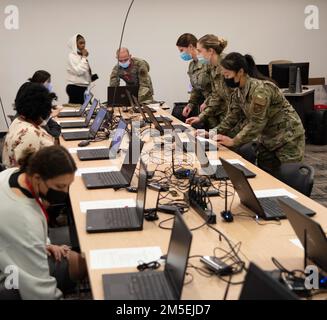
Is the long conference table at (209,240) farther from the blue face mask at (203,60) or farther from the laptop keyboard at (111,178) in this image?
the blue face mask at (203,60)

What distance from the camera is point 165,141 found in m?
4.27

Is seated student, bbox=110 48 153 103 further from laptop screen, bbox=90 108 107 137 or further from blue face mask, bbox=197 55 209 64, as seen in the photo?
laptop screen, bbox=90 108 107 137

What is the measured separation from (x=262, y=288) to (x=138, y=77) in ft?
17.1

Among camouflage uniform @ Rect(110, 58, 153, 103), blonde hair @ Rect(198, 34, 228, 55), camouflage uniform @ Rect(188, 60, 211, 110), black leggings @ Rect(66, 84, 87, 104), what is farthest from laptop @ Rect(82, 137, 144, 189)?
black leggings @ Rect(66, 84, 87, 104)

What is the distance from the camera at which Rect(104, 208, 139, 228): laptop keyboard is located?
7.88 feet

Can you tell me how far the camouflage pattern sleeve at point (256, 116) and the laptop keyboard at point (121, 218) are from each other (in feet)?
4.32

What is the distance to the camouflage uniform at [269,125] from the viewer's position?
3.50 metres

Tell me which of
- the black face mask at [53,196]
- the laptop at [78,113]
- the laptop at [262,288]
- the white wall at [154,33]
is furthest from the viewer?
the white wall at [154,33]

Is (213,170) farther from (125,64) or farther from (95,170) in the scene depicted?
(125,64)

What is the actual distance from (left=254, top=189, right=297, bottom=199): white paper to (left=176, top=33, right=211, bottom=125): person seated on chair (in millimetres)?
2570

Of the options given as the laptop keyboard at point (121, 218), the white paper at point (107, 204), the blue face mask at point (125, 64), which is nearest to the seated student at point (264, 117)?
the white paper at point (107, 204)

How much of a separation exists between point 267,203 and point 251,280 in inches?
54.3

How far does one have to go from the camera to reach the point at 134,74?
20.6 feet
